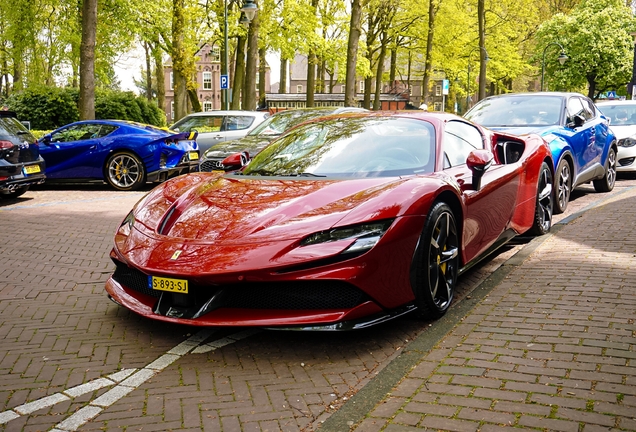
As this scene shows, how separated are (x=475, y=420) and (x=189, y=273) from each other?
1.71 meters

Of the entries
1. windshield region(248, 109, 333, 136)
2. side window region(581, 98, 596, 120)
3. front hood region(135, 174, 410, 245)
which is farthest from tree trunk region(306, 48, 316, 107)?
front hood region(135, 174, 410, 245)

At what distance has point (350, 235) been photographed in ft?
12.9

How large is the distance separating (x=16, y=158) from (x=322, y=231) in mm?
8663

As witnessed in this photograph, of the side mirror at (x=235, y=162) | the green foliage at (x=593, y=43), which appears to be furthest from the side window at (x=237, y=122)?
the green foliage at (x=593, y=43)

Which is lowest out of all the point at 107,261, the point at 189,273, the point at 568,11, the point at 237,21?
the point at 107,261

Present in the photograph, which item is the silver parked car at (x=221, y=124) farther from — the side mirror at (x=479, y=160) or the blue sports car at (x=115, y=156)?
the side mirror at (x=479, y=160)

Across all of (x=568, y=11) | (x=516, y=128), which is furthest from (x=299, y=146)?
(x=568, y=11)

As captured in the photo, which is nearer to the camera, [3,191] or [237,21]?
[3,191]

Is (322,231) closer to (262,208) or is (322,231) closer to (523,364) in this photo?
(262,208)

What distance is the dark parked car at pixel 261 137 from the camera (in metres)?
12.1

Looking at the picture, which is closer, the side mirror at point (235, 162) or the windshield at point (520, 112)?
the side mirror at point (235, 162)

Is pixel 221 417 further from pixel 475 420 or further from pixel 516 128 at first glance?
pixel 516 128

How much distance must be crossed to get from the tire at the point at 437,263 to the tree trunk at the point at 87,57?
571 inches

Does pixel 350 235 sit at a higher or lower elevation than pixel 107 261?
higher
